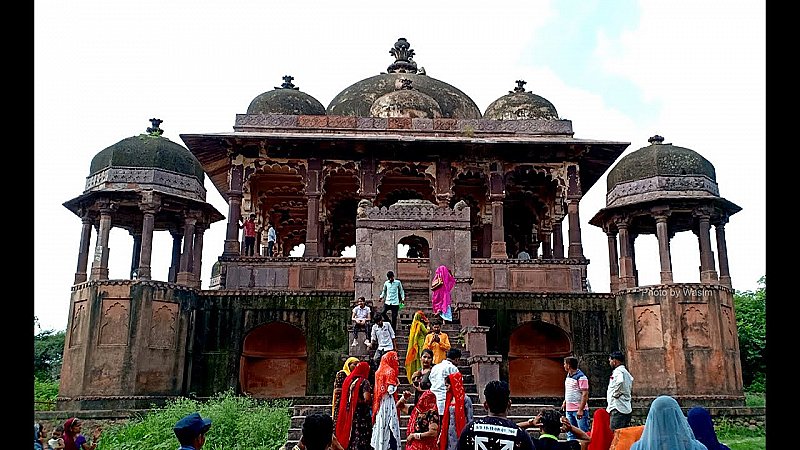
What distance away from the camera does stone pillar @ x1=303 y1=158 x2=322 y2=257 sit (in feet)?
67.5

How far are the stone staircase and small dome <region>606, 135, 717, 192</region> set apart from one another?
7.81 meters

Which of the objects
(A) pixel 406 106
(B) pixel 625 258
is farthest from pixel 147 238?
(B) pixel 625 258

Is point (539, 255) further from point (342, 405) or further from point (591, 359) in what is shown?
point (342, 405)

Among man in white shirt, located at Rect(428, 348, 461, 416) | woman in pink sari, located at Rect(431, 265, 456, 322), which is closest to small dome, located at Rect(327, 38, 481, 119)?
woman in pink sari, located at Rect(431, 265, 456, 322)

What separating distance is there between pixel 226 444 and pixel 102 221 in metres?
8.96

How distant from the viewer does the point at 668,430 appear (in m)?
4.35

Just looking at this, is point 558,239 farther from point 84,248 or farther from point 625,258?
point 84,248

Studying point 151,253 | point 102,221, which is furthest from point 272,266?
point 102,221

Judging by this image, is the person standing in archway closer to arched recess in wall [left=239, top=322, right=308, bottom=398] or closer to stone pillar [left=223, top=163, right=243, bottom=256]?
arched recess in wall [left=239, top=322, right=308, bottom=398]

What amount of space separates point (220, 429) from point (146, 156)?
9.12 meters

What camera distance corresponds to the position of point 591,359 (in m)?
18.2

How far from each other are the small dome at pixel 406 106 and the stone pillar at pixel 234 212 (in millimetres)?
5370
